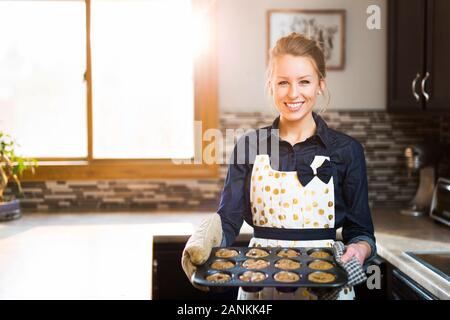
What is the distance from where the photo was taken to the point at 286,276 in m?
1.68

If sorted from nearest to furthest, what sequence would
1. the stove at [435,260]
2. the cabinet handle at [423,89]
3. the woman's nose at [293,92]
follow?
the woman's nose at [293,92] < the stove at [435,260] < the cabinet handle at [423,89]

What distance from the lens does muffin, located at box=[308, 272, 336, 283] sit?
5.27 ft

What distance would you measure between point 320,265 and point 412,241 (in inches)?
39.2

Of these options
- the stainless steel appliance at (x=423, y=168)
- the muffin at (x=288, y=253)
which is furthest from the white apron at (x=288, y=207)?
the stainless steel appliance at (x=423, y=168)

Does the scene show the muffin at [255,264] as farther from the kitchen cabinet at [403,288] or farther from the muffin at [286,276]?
the kitchen cabinet at [403,288]

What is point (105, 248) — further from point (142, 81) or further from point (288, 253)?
point (142, 81)

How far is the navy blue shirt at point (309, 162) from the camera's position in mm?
1985

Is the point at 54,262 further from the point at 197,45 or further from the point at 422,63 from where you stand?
the point at 422,63

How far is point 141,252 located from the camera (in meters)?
2.47

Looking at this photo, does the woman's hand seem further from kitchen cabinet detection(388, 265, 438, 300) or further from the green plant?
the green plant

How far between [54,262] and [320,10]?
1994 millimetres

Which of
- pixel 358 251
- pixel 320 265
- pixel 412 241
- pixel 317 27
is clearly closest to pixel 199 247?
pixel 320 265

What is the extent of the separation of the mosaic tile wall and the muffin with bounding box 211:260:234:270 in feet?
5.43

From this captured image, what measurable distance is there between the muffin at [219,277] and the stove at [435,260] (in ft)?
2.65
